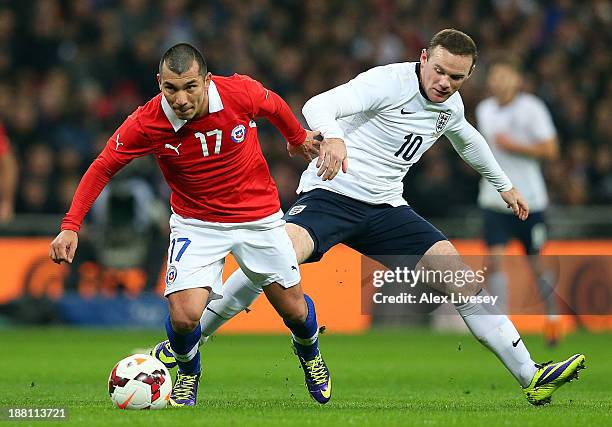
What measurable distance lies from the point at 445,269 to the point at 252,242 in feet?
4.07

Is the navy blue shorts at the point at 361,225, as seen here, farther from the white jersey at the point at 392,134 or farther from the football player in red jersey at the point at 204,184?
the football player in red jersey at the point at 204,184

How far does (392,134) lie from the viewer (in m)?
7.62

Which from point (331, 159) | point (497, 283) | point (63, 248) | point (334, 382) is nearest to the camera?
point (63, 248)

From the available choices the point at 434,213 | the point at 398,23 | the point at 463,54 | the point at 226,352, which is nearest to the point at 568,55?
the point at 398,23

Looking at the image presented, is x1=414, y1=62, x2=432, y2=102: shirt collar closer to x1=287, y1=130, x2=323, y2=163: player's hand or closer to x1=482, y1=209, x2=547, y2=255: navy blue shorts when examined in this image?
x1=287, y1=130, x2=323, y2=163: player's hand

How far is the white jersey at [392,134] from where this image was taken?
7516 millimetres

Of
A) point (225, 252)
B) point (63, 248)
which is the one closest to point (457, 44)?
point (225, 252)

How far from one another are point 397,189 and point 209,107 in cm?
167

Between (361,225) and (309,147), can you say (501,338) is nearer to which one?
(361,225)

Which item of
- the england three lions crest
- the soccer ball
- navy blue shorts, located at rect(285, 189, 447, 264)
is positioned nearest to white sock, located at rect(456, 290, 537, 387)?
navy blue shorts, located at rect(285, 189, 447, 264)

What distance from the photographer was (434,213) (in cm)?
1556

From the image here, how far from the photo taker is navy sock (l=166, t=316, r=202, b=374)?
271 inches

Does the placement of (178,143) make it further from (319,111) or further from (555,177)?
(555,177)

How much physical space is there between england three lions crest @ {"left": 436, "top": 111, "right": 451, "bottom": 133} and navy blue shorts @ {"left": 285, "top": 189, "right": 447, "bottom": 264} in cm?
55
